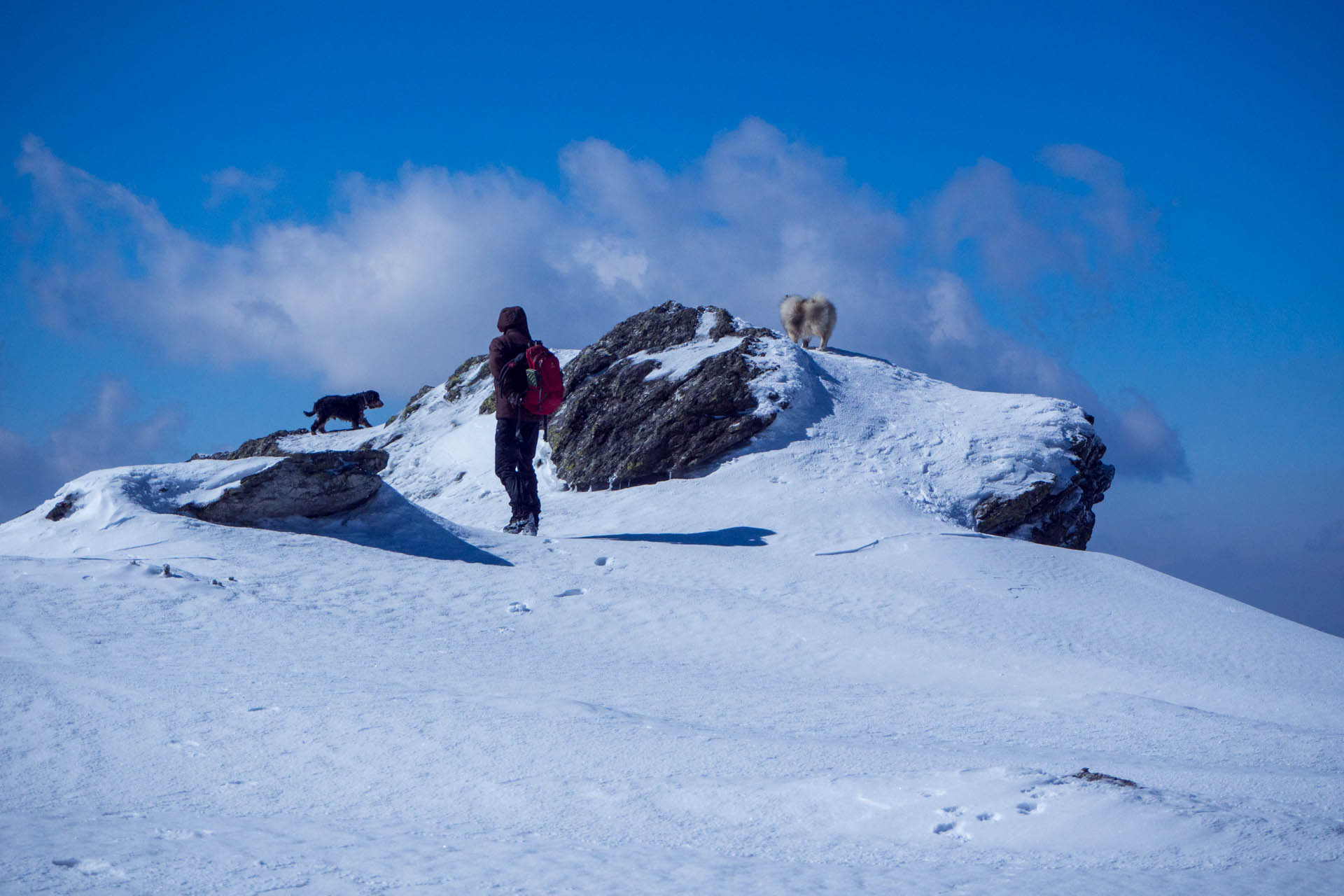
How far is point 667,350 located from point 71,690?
10.4 metres

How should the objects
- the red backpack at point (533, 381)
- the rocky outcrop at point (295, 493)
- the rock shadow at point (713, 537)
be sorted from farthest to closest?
the rock shadow at point (713, 537)
the red backpack at point (533, 381)
the rocky outcrop at point (295, 493)

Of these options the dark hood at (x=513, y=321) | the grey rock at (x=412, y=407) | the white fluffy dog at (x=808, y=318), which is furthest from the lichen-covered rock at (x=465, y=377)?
the dark hood at (x=513, y=321)

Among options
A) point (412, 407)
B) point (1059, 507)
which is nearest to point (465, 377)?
point (412, 407)

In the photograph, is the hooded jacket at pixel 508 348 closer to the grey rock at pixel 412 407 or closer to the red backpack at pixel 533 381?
the red backpack at pixel 533 381

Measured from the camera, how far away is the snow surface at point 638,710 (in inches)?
97.8

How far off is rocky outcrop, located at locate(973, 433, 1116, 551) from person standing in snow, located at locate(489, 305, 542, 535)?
5.19m

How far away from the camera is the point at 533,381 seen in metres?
8.42

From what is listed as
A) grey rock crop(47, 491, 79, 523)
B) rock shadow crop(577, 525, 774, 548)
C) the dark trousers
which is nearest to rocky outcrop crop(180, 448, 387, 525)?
grey rock crop(47, 491, 79, 523)

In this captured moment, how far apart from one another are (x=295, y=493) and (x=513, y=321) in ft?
8.55

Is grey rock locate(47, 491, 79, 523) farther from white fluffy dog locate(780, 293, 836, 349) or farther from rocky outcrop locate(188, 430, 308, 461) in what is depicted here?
white fluffy dog locate(780, 293, 836, 349)

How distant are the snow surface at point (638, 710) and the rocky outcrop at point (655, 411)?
76.3 inches

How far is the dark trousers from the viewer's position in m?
8.57

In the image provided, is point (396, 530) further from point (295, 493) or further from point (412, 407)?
point (412, 407)

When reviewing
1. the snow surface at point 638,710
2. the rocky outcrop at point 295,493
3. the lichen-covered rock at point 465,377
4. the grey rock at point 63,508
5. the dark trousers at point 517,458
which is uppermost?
the lichen-covered rock at point 465,377
